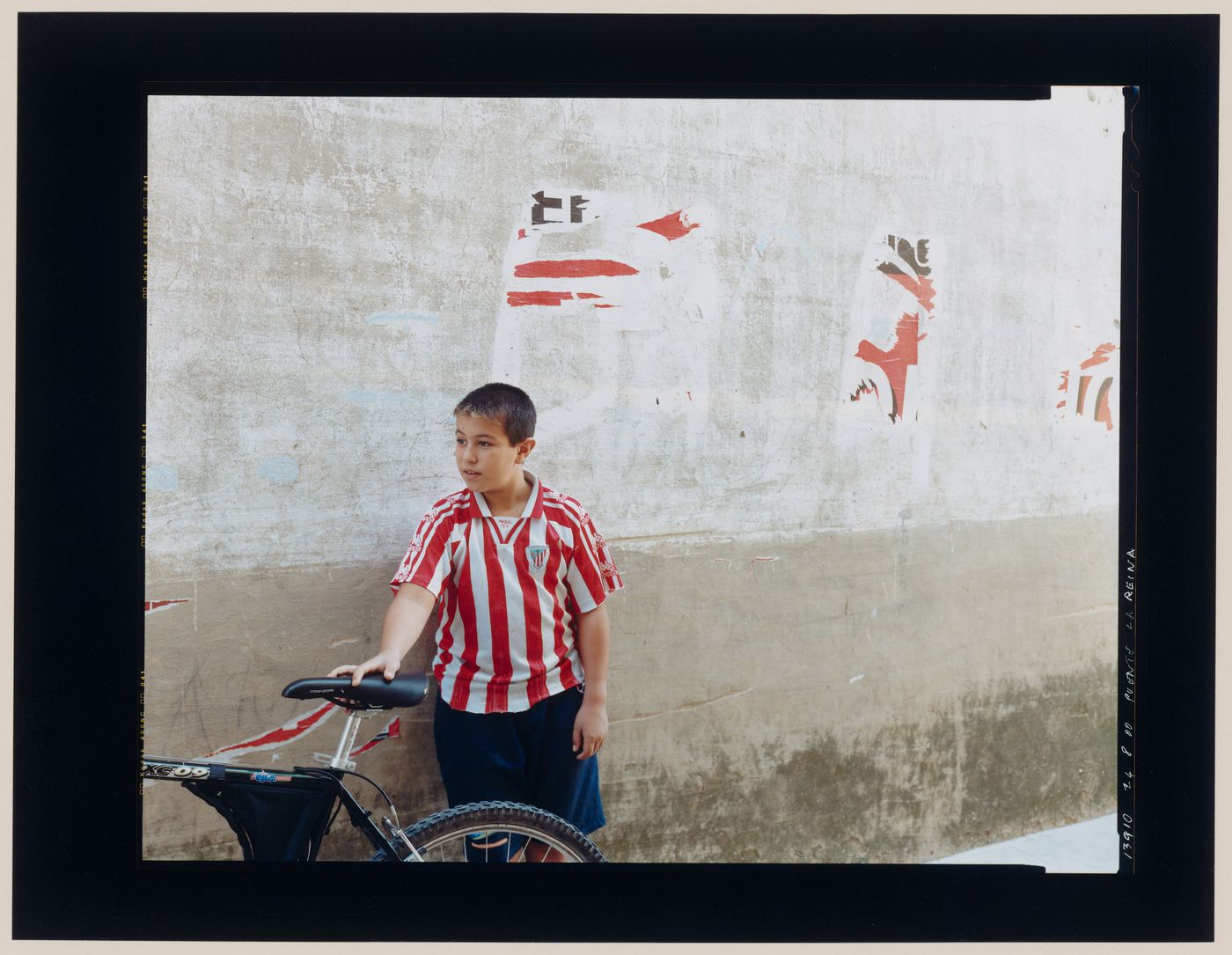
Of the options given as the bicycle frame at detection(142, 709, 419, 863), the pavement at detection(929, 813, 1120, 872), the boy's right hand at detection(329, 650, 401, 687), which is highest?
the boy's right hand at detection(329, 650, 401, 687)

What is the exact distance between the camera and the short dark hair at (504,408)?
3.35 meters

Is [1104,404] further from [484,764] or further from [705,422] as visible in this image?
[484,764]

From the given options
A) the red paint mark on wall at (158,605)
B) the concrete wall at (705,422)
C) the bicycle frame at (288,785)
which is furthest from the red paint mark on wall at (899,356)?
the red paint mark on wall at (158,605)

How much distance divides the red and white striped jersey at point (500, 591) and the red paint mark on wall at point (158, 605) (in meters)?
0.77

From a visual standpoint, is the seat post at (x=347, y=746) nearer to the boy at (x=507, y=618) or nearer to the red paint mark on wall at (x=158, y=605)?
the boy at (x=507, y=618)

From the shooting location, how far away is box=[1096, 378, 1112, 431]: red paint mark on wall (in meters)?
3.79

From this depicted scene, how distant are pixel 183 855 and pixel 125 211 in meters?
2.30

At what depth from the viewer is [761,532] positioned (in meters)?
3.71

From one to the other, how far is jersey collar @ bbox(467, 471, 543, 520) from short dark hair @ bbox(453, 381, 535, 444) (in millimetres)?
184

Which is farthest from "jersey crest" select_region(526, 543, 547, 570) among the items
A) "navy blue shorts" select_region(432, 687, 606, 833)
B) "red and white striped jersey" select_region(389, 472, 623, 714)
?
"navy blue shorts" select_region(432, 687, 606, 833)

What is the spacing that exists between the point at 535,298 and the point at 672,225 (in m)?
0.59

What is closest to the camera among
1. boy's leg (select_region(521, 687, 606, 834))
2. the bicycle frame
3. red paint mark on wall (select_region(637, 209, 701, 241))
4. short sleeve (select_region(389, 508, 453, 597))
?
the bicycle frame

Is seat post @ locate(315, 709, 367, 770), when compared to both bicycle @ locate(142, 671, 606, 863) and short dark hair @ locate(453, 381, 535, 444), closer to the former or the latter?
bicycle @ locate(142, 671, 606, 863)

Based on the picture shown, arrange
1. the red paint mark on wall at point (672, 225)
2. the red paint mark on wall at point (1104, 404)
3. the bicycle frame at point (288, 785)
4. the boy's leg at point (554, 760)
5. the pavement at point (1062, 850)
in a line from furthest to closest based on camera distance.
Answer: the red paint mark on wall at point (1104, 404) < the pavement at point (1062, 850) < the red paint mark on wall at point (672, 225) < the boy's leg at point (554, 760) < the bicycle frame at point (288, 785)
